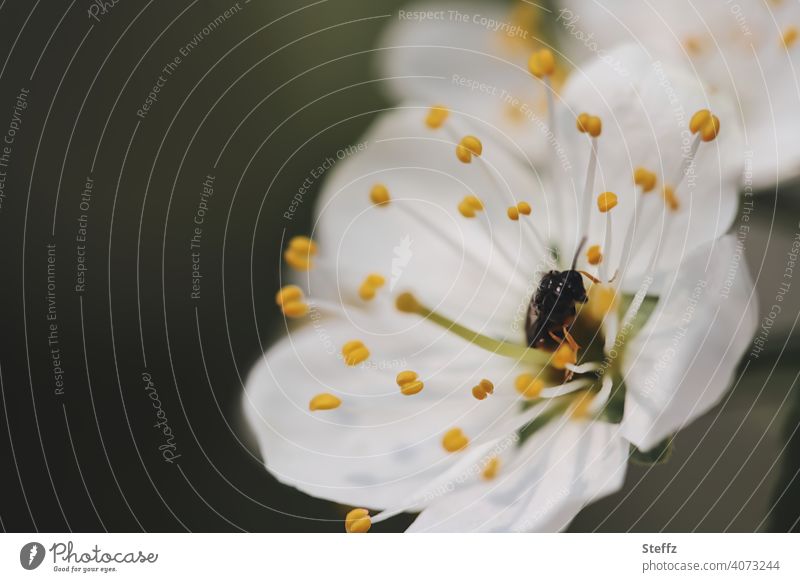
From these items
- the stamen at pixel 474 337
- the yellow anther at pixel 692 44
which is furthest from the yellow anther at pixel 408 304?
→ the yellow anther at pixel 692 44

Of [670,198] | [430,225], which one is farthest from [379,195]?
[670,198]

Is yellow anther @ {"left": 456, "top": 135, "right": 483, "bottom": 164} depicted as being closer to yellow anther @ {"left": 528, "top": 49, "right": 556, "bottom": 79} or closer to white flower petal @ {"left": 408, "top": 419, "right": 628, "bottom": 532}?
yellow anther @ {"left": 528, "top": 49, "right": 556, "bottom": 79}

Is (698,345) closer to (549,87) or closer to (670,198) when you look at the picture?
(670,198)

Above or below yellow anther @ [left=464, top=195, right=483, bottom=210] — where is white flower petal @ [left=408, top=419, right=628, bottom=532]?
below

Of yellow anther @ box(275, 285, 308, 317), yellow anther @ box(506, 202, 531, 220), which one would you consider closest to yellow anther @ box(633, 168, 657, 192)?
yellow anther @ box(506, 202, 531, 220)

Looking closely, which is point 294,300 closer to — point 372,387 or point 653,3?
point 372,387
